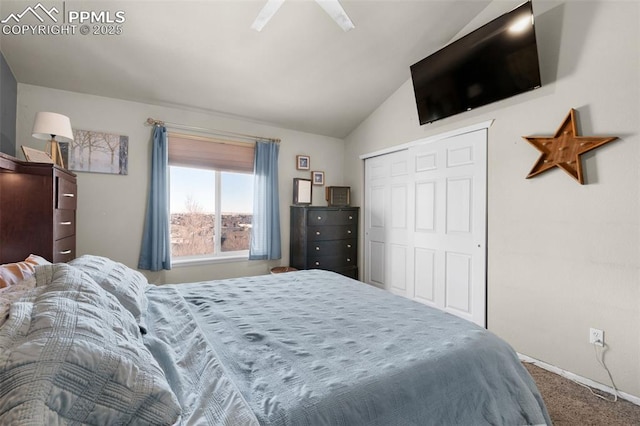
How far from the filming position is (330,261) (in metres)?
4.04

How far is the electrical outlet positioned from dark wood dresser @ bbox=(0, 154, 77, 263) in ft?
12.5

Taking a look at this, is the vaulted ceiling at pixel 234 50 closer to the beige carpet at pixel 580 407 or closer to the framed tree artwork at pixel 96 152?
the framed tree artwork at pixel 96 152

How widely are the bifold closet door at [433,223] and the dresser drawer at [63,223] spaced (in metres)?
3.33

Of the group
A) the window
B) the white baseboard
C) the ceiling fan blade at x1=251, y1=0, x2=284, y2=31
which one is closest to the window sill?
the window

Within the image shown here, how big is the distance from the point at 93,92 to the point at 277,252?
8.76 feet

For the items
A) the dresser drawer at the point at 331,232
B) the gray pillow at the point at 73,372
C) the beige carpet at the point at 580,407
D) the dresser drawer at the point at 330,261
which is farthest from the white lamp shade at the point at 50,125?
the beige carpet at the point at 580,407

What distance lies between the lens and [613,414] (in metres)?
1.76

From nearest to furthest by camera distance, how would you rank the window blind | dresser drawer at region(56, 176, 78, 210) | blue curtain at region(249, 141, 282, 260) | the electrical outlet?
1. the electrical outlet
2. dresser drawer at region(56, 176, 78, 210)
3. the window blind
4. blue curtain at region(249, 141, 282, 260)

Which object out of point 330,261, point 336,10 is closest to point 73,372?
point 336,10

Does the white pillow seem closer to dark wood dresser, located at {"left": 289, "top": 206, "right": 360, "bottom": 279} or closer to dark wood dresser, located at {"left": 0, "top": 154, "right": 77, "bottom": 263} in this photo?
dark wood dresser, located at {"left": 0, "top": 154, "right": 77, "bottom": 263}

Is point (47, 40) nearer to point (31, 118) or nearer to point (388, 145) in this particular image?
point (31, 118)

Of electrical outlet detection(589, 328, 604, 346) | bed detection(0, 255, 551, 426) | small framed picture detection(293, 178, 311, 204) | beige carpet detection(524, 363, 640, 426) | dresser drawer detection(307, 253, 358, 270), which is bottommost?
beige carpet detection(524, 363, 640, 426)

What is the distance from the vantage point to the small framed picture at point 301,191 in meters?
4.09

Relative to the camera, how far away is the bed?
656mm
